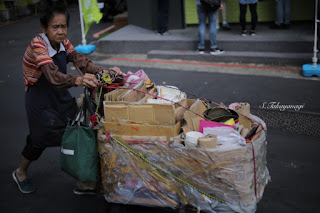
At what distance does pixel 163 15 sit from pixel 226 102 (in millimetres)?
4458

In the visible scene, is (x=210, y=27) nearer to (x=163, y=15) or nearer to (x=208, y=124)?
(x=163, y=15)

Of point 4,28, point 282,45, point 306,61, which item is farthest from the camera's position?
point 4,28

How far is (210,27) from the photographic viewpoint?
8820 mm

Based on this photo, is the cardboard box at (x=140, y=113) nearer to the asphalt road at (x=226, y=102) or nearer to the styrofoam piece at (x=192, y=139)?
the styrofoam piece at (x=192, y=139)

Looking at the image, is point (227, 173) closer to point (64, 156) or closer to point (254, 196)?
point (254, 196)

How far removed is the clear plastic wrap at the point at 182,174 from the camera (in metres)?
3.07

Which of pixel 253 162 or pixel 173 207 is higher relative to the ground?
pixel 253 162

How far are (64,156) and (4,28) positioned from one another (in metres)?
12.5

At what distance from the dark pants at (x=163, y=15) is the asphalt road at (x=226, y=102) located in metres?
1.96

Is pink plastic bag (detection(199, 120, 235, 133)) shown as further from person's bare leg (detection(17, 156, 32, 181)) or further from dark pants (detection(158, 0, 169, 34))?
dark pants (detection(158, 0, 169, 34))

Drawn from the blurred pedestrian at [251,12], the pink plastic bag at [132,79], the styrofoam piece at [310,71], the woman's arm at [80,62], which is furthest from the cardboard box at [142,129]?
the blurred pedestrian at [251,12]

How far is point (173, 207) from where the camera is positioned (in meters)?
3.30

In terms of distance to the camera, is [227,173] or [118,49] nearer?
[227,173]

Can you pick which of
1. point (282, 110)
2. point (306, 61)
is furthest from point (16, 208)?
point (306, 61)
